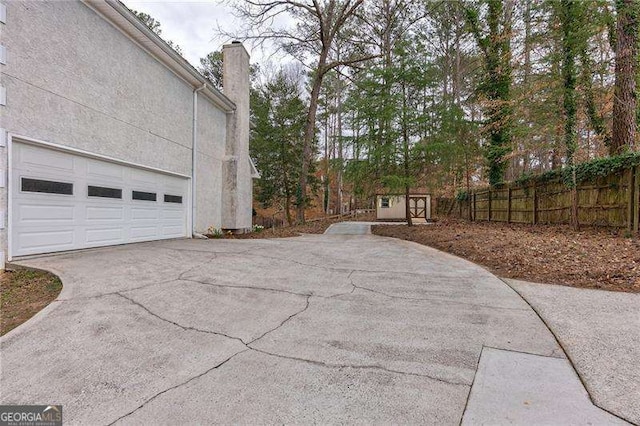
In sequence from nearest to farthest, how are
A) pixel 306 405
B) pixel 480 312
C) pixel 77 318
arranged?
pixel 306 405 < pixel 77 318 < pixel 480 312

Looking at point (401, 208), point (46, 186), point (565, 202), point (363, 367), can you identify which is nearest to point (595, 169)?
point (565, 202)

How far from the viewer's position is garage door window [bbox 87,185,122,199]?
637 cm

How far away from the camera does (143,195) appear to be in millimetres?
7953

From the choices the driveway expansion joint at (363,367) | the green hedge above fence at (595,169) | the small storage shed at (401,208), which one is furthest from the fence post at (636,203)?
the small storage shed at (401,208)

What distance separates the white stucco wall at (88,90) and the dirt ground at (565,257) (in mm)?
8424

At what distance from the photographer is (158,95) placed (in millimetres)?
8391

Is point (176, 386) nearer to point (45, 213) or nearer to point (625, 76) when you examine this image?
point (45, 213)

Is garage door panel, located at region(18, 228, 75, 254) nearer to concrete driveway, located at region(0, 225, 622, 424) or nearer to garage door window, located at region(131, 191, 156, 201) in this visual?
concrete driveway, located at region(0, 225, 622, 424)

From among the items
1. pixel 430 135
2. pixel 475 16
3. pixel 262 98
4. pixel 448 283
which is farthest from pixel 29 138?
pixel 262 98

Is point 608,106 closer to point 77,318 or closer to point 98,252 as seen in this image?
point 77,318

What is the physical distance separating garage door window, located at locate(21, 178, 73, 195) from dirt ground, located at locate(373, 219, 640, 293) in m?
Result: 8.29

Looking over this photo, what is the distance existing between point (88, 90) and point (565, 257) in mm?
10103

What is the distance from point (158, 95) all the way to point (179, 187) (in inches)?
110

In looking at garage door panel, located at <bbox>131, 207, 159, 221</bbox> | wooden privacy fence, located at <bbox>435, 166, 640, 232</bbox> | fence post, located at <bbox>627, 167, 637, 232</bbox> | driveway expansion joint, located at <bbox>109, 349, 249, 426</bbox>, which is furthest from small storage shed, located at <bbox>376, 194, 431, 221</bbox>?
driveway expansion joint, located at <bbox>109, 349, 249, 426</bbox>
